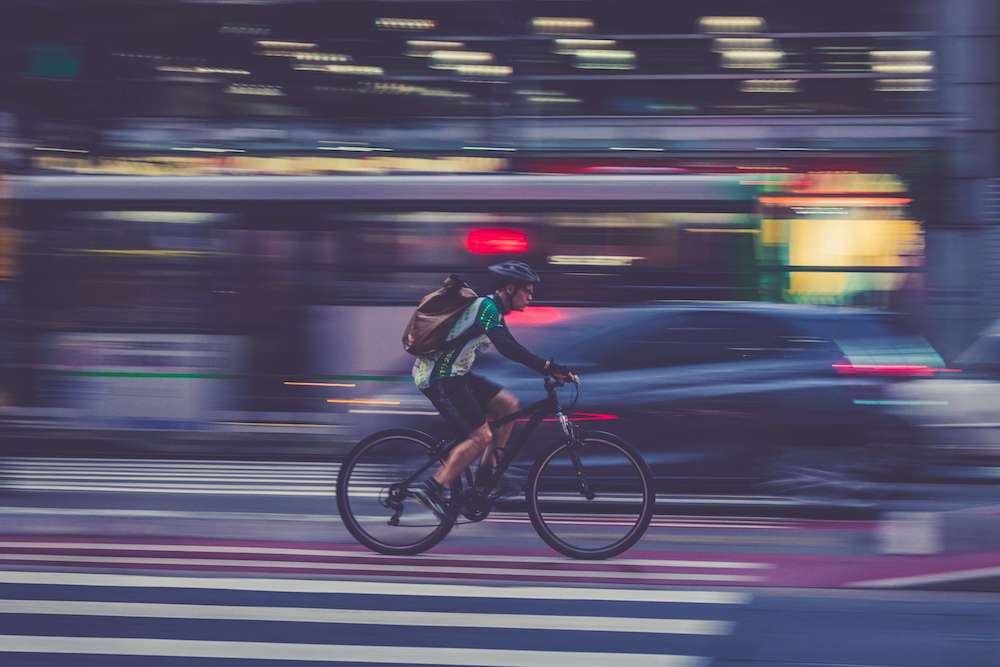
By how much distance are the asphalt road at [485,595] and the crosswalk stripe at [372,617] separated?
0.02 m

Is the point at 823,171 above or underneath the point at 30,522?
above

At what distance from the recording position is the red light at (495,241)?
1307 centimetres

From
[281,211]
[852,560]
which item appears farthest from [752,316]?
[281,211]

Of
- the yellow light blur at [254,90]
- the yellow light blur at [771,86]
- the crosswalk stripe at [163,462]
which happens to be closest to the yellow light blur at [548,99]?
the yellow light blur at [771,86]

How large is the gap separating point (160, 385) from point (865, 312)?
22.2ft

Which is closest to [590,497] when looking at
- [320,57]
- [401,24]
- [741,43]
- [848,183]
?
[848,183]

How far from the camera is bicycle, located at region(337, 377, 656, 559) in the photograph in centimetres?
728

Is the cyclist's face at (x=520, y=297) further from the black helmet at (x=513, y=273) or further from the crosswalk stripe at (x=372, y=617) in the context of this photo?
the crosswalk stripe at (x=372, y=617)

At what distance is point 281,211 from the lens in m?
13.4

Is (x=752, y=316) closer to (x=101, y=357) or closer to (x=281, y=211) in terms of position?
(x=281, y=211)

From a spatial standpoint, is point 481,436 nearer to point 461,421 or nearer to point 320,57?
point 461,421

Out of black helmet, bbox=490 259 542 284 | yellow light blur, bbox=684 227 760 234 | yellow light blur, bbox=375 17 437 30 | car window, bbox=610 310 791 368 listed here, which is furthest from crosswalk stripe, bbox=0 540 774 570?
yellow light blur, bbox=375 17 437 30

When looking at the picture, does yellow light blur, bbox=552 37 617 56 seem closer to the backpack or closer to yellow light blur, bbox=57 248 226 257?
yellow light blur, bbox=57 248 226 257

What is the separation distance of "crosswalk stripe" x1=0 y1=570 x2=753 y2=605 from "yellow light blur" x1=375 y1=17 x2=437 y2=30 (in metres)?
9.01
